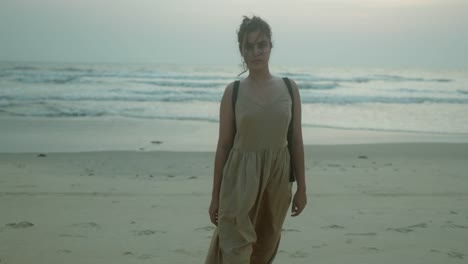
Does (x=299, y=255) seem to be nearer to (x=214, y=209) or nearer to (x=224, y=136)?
(x=214, y=209)

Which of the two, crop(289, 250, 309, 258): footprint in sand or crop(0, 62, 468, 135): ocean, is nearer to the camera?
crop(289, 250, 309, 258): footprint in sand

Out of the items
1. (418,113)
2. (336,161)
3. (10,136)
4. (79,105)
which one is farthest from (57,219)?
(418,113)

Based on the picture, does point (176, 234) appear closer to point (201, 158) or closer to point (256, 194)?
point (256, 194)

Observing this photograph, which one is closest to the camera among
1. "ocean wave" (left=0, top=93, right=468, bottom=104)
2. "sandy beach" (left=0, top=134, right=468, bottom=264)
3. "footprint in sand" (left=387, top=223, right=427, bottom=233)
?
"sandy beach" (left=0, top=134, right=468, bottom=264)

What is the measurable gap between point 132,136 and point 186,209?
20.9 feet

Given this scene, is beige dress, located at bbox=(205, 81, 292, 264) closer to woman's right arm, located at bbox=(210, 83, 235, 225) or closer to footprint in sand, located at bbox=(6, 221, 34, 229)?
woman's right arm, located at bbox=(210, 83, 235, 225)

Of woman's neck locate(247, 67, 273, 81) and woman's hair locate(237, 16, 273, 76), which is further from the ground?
woman's hair locate(237, 16, 273, 76)

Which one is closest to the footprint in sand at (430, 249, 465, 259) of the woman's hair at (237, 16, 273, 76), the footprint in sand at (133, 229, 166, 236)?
the footprint in sand at (133, 229, 166, 236)

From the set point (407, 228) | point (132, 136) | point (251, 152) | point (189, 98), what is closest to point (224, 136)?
point (251, 152)

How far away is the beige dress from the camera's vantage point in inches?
103

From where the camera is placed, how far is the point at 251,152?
2654 millimetres

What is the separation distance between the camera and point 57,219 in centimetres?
525

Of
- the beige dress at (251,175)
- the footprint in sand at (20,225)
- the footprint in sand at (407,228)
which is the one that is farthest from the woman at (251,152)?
the footprint in sand at (20,225)

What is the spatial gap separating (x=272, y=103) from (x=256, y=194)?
0.45 meters
